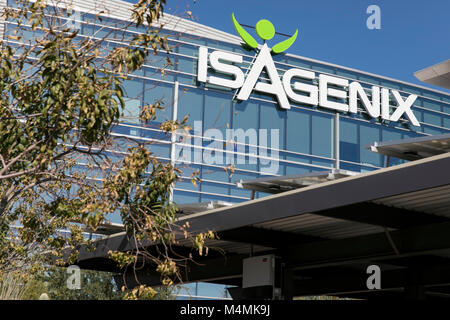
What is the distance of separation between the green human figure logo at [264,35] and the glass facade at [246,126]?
0.76 m

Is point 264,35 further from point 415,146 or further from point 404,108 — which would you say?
point 415,146

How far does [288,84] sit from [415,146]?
98.9ft

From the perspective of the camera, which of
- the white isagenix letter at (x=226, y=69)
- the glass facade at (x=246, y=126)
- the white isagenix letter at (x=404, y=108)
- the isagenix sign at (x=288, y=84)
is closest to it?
the glass facade at (x=246, y=126)

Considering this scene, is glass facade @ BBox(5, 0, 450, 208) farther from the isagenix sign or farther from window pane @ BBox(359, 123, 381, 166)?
the isagenix sign

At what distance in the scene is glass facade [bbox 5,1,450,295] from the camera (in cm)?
3756

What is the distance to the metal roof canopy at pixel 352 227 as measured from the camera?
1004 centimetres

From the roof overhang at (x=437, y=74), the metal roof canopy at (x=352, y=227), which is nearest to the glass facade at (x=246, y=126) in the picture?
the roof overhang at (x=437, y=74)

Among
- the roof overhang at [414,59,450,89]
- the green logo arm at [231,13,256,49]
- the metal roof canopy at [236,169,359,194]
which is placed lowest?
the metal roof canopy at [236,169,359,194]

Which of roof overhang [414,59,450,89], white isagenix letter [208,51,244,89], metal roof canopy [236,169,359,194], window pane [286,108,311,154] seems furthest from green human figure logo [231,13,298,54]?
metal roof canopy [236,169,359,194]

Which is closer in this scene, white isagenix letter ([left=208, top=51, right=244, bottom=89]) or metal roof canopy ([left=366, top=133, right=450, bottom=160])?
metal roof canopy ([left=366, top=133, right=450, bottom=160])

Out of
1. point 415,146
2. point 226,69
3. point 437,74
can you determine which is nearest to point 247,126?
point 226,69

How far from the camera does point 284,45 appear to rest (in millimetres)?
41438

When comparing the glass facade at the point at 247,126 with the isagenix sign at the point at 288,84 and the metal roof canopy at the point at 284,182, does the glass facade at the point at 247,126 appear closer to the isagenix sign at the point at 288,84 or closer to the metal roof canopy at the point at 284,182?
the isagenix sign at the point at 288,84
